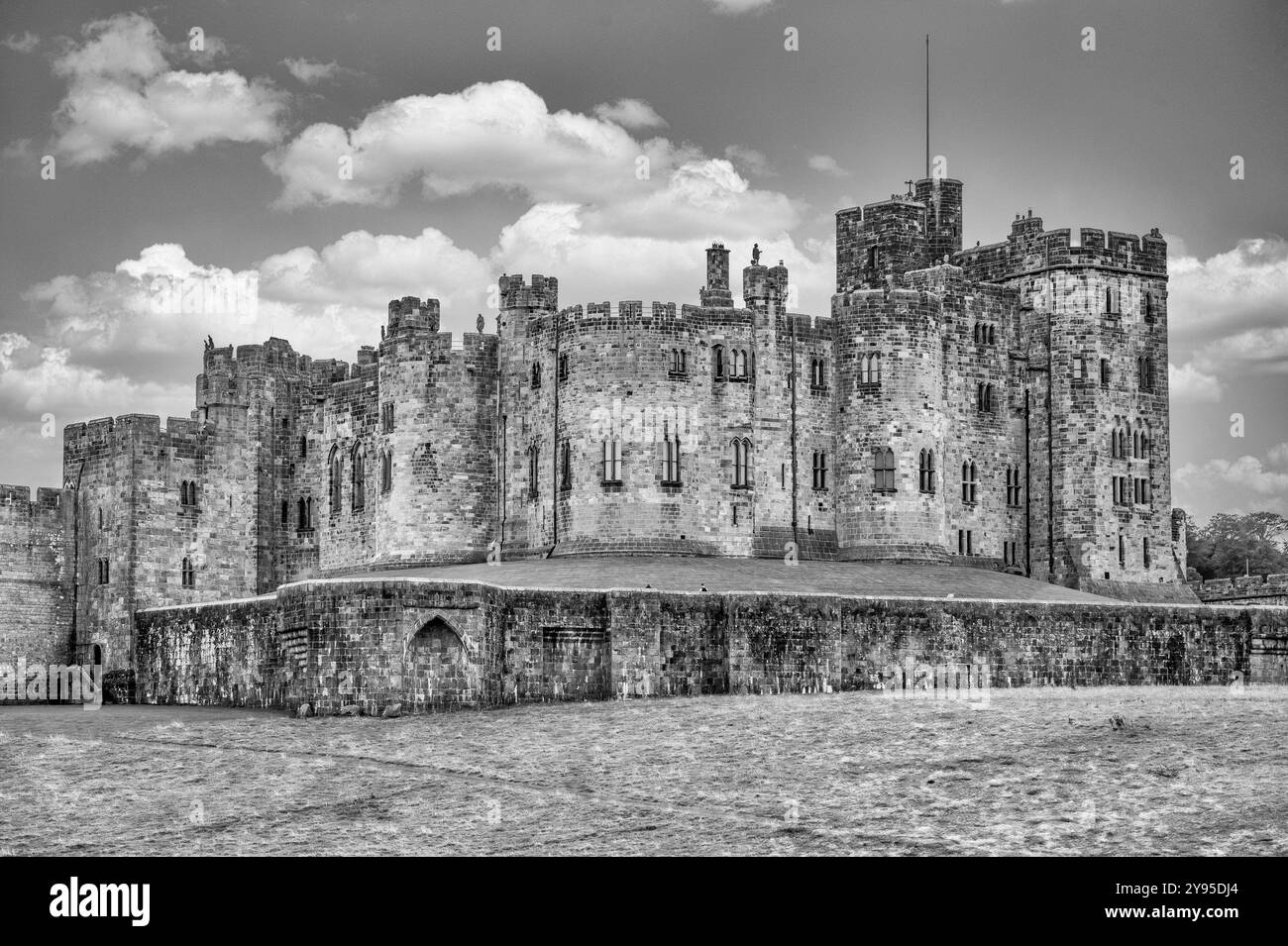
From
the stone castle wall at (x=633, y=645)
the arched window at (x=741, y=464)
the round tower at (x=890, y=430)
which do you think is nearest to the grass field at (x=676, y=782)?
the stone castle wall at (x=633, y=645)

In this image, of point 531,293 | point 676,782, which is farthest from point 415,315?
point 676,782

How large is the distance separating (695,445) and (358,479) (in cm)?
1595

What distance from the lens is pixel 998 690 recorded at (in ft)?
178

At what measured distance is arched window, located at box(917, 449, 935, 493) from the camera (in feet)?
257

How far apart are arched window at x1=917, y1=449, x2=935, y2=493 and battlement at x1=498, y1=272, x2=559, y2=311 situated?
48.1 feet

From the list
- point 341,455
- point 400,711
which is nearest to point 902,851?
point 400,711

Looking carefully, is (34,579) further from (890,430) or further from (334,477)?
(890,430)

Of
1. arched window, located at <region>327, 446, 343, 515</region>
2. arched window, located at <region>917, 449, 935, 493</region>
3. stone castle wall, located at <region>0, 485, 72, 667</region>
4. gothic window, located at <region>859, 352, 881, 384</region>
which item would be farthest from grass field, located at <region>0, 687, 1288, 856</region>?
stone castle wall, located at <region>0, 485, 72, 667</region>

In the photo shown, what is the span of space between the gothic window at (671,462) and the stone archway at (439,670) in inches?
1103

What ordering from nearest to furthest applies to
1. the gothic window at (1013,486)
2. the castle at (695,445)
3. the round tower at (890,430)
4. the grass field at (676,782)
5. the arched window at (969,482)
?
the grass field at (676,782), the castle at (695,445), the round tower at (890,430), the arched window at (969,482), the gothic window at (1013,486)

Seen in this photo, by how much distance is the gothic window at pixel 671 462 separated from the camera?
75625 millimetres

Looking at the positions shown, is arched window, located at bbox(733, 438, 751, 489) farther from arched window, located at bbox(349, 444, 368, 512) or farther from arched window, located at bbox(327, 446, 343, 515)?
arched window, located at bbox(327, 446, 343, 515)

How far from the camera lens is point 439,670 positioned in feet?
156

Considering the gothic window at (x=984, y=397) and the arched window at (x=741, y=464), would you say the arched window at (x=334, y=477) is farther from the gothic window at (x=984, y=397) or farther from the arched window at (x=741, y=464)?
the gothic window at (x=984, y=397)
